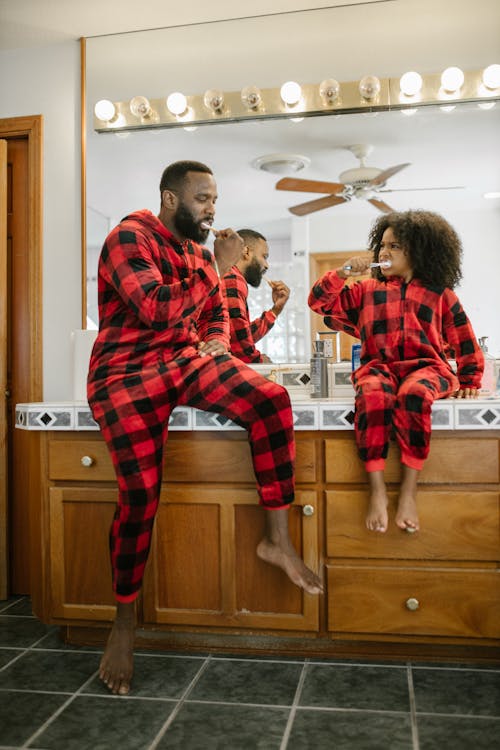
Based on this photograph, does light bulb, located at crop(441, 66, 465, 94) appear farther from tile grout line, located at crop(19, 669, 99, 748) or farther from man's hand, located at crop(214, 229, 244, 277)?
tile grout line, located at crop(19, 669, 99, 748)

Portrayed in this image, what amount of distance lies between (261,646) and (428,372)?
0.95 m

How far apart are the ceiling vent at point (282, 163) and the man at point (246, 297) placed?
24 centimetres

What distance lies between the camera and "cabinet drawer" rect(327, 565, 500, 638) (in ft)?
5.83

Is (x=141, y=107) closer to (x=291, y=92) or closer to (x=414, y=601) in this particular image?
(x=291, y=92)

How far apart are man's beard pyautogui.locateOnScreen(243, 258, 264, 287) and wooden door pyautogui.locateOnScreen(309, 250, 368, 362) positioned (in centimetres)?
19

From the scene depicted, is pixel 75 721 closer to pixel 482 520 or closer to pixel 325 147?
pixel 482 520

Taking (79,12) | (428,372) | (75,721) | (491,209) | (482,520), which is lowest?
(75,721)

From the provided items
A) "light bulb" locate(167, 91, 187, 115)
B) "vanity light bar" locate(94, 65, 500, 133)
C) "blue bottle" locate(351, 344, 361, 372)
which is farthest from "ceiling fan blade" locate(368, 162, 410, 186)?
"light bulb" locate(167, 91, 187, 115)

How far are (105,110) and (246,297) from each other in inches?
37.6

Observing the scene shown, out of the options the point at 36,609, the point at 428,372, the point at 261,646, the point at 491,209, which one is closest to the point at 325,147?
the point at 491,209

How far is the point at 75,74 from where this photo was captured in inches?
103

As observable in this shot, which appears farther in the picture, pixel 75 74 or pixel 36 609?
pixel 75 74

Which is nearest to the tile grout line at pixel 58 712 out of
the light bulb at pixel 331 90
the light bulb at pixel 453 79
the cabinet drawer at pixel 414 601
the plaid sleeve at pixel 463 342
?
the cabinet drawer at pixel 414 601

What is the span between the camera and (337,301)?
2.19 m
